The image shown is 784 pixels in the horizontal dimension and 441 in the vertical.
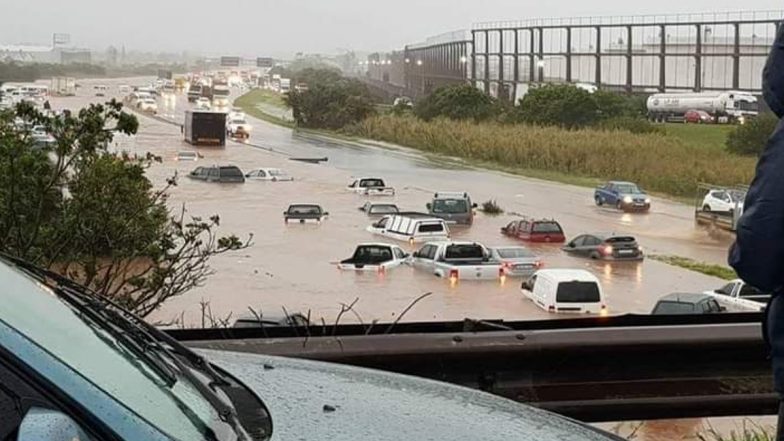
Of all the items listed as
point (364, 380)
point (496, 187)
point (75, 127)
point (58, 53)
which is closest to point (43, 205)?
point (75, 127)

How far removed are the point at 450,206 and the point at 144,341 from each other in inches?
622

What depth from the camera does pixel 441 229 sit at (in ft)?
51.6

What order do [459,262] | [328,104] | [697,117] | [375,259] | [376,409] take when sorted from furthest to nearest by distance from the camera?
[697,117] < [328,104] < [375,259] < [459,262] < [376,409]

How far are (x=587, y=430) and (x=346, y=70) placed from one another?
2616 cm

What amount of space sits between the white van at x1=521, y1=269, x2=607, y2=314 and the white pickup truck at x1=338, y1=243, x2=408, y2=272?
1.80 meters

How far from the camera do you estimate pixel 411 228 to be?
14742 mm

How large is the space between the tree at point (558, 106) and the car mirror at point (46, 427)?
889 inches

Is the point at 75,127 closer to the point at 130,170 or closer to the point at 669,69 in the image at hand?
the point at 130,170

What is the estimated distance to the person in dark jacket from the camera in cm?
208

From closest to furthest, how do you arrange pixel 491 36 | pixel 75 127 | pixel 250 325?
pixel 250 325
pixel 75 127
pixel 491 36

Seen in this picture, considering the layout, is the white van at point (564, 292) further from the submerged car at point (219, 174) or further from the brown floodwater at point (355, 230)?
the submerged car at point (219, 174)

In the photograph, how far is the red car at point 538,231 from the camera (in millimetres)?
15555

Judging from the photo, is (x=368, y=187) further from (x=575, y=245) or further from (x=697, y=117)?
(x=697, y=117)

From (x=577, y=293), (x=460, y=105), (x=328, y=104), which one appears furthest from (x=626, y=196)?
(x=328, y=104)
